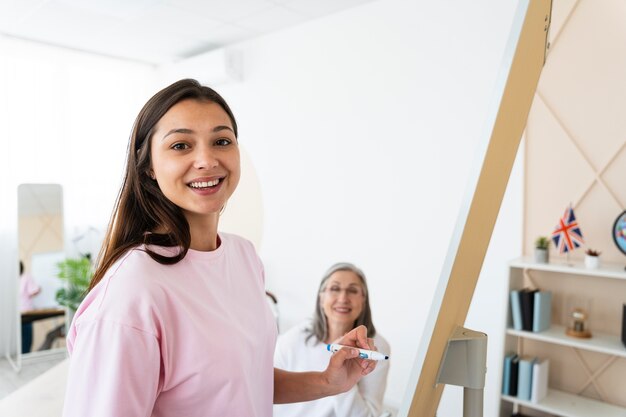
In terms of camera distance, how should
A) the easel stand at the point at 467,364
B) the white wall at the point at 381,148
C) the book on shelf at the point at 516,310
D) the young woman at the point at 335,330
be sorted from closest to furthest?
the easel stand at the point at 467,364 → the young woman at the point at 335,330 → the book on shelf at the point at 516,310 → the white wall at the point at 381,148

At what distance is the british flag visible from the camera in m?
2.40

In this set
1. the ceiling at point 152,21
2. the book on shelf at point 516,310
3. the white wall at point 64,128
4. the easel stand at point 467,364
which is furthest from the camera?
the white wall at point 64,128

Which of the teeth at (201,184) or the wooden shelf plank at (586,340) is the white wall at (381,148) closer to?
the wooden shelf plank at (586,340)

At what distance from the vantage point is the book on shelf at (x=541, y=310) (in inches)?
95.3

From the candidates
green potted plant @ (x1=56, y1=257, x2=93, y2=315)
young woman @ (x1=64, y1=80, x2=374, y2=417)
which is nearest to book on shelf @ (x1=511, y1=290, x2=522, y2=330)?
young woman @ (x1=64, y1=80, x2=374, y2=417)

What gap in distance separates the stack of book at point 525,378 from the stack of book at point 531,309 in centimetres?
18

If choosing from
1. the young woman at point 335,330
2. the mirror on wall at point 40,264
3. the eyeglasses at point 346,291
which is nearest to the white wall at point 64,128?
the mirror on wall at point 40,264

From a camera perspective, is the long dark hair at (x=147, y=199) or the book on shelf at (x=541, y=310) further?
the book on shelf at (x=541, y=310)

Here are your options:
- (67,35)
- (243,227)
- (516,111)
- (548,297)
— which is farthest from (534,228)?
(67,35)

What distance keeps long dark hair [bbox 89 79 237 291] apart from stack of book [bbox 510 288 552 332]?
2024 mm

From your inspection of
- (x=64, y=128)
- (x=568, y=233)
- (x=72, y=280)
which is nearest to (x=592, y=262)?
(x=568, y=233)

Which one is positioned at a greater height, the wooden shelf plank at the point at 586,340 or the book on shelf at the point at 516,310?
the book on shelf at the point at 516,310

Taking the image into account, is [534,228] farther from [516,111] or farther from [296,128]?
[516,111]

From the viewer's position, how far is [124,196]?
3.04ft
